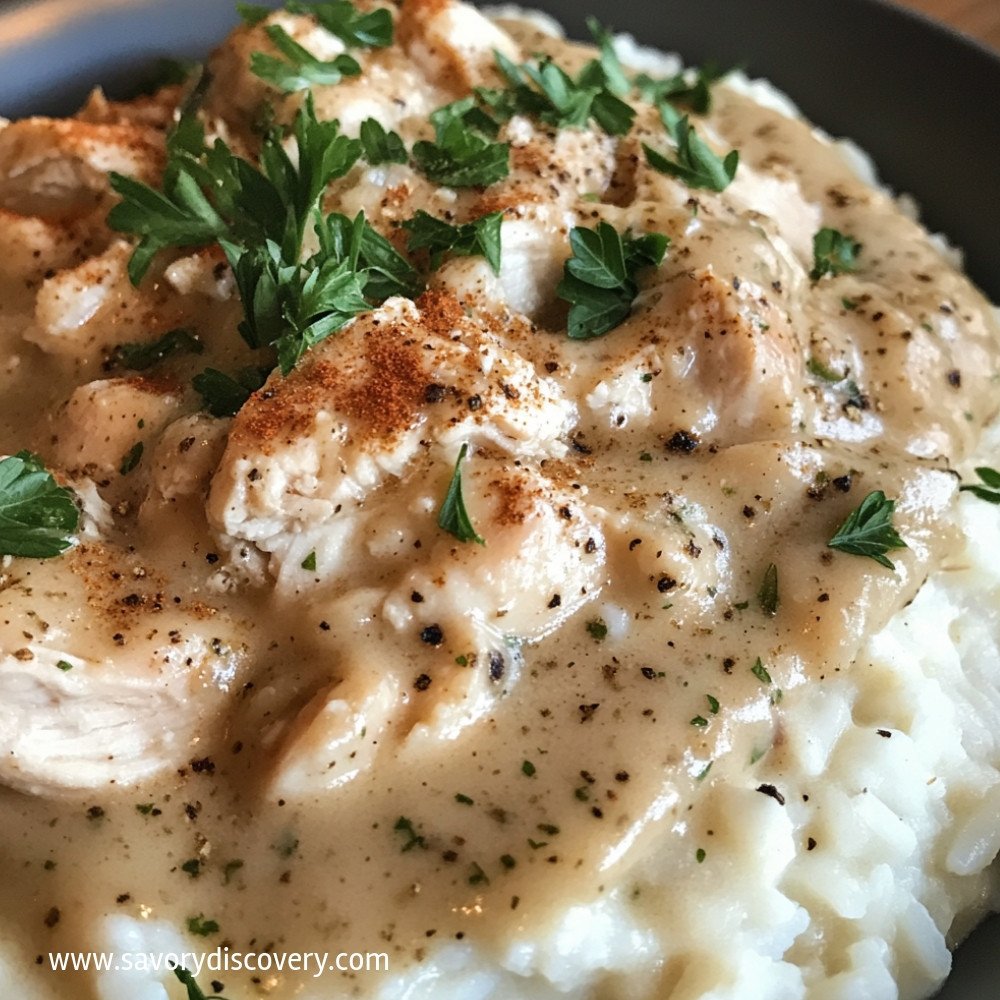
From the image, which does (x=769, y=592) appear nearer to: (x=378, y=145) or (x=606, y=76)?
(x=378, y=145)

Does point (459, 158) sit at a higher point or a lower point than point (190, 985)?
higher

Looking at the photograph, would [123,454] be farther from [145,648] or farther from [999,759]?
[999,759]

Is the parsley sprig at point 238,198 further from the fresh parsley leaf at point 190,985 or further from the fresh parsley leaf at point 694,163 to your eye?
the fresh parsley leaf at point 190,985

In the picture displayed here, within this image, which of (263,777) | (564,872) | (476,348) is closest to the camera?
(564,872)

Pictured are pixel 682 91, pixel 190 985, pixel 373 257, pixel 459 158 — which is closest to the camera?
pixel 190 985

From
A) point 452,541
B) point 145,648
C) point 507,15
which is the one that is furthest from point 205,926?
point 507,15

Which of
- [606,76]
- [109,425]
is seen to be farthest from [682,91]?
[109,425]

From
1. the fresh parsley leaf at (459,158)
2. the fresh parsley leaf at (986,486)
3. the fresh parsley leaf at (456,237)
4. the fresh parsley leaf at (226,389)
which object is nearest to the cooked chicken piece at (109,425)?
the fresh parsley leaf at (226,389)
